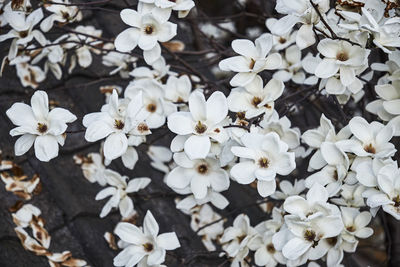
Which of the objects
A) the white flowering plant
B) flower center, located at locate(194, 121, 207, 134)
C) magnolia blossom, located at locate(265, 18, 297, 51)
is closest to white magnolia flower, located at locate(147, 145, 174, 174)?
the white flowering plant

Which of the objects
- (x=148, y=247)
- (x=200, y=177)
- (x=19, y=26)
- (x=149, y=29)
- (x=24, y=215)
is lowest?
(x=24, y=215)

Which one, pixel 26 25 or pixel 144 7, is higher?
pixel 144 7

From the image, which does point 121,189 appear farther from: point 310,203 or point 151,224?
point 310,203

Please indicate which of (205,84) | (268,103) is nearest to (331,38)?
(268,103)

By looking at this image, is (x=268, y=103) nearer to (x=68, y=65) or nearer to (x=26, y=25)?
(x=26, y=25)

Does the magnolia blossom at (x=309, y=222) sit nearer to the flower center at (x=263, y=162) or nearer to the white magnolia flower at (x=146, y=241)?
the flower center at (x=263, y=162)

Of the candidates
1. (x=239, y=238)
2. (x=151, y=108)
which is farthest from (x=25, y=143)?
(x=239, y=238)
